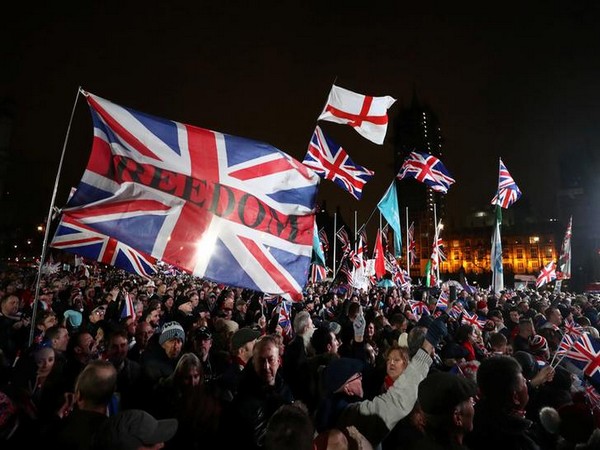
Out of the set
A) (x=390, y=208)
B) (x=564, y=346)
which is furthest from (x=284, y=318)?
(x=390, y=208)

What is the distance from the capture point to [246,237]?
207 inches

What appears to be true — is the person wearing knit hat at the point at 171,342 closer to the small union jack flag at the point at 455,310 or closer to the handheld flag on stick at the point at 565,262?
the small union jack flag at the point at 455,310

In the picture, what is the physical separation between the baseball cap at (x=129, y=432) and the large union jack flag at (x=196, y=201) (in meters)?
2.41

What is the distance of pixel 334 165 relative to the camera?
11391 millimetres

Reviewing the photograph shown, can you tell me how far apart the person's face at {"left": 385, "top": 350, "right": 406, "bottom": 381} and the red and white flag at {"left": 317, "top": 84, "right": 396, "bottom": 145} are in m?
6.94

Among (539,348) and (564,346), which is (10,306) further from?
(539,348)

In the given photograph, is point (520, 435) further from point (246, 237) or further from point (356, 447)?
point (246, 237)

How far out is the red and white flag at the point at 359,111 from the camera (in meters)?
9.89

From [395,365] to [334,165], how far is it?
821cm

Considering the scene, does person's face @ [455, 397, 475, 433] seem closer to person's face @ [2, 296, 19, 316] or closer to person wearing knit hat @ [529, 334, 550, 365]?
person wearing knit hat @ [529, 334, 550, 365]

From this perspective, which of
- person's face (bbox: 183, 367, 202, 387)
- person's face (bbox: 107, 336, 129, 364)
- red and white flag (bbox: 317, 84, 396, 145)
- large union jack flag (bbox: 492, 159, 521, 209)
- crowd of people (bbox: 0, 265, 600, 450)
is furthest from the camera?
large union jack flag (bbox: 492, 159, 521, 209)

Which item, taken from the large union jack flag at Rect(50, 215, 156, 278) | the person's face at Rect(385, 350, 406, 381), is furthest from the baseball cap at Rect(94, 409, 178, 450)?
the large union jack flag at Rect(50, 215, 156, 278)

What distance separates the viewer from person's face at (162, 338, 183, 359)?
5008 millimetres

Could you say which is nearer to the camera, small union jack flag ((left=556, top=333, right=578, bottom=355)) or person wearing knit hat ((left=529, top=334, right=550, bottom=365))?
small union jack flag ((left=556, top=333, right=578, bottom=355))
